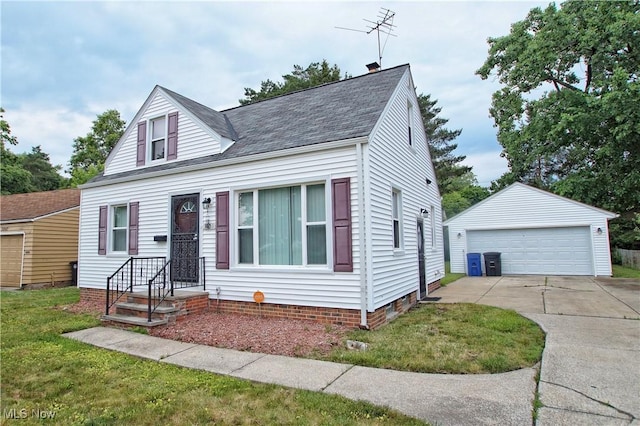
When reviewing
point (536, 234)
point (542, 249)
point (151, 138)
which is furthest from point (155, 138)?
point (542, 249)

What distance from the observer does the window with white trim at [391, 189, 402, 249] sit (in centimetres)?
766

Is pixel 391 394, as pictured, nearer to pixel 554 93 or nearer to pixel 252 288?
pixel 252 288

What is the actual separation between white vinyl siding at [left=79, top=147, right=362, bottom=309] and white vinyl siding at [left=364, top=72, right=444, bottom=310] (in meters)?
0.42

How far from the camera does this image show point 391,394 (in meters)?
3.38

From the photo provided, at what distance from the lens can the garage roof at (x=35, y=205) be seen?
14.2m

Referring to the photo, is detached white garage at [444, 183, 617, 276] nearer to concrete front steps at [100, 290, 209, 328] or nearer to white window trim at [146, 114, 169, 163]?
concrete front steps at [100, 290, 209, 328]

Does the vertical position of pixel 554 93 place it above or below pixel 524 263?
above

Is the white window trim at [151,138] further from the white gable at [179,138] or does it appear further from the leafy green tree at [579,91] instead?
the leafy green tree at [579,91]

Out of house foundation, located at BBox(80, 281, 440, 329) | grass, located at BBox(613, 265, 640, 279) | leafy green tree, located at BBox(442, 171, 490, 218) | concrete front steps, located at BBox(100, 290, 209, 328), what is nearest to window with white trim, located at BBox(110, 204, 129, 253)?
concrete front steps, located at BBox(100, 290, 209, 328)

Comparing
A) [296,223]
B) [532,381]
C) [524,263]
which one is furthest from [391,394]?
→ [524,263]

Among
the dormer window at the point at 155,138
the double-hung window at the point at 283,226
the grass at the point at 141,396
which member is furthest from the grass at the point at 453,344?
the dormer window at the point at 155,138

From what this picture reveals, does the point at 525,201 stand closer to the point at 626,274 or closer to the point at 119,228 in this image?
the point at 626,274

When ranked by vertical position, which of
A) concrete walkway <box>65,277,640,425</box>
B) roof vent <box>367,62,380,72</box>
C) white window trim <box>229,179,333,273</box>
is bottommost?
concrete walkway <box>65,277,640,425</box>

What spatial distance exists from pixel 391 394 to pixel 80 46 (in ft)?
35.7
